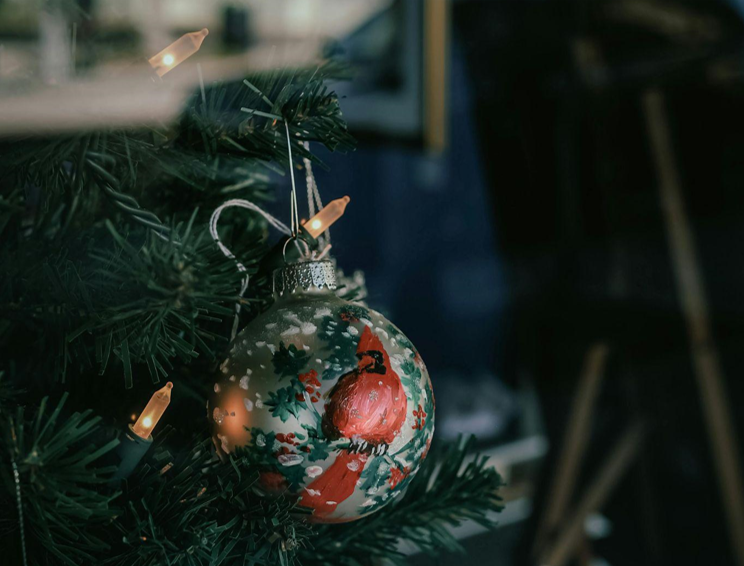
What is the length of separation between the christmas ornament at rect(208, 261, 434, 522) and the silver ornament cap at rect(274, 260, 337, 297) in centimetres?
1

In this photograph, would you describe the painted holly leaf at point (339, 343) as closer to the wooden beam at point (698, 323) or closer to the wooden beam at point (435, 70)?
the wooden beam at point (435, 70)

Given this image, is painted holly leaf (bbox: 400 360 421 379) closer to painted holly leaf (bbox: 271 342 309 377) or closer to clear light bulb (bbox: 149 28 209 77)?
painted holly leaf (bbox: 271 342 309 377)

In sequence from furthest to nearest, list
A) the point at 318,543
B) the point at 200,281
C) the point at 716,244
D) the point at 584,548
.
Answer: the point at 716,244, the point at 584,548, the point at 318,543, the point at 200,281

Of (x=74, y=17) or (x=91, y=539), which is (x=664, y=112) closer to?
(x=74, y=17)

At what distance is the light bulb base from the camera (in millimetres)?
309

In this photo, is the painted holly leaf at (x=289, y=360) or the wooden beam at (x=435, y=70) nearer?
the painted holly leaf at (x=289, y=360)

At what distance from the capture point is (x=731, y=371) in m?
1.38

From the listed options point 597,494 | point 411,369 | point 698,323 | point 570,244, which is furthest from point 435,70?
point 411,369

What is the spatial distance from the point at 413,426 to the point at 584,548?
3.77 ft

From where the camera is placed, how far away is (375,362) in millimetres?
327

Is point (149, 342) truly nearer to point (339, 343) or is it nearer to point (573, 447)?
point (339, 343)

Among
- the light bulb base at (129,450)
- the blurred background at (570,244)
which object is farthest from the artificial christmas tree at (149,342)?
the blurred background at (570,244)

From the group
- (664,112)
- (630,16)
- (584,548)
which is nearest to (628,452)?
(584,548)

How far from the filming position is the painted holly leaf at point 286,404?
1.04 feet
